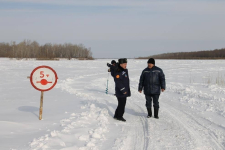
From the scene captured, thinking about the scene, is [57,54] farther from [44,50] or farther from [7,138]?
[7,138]

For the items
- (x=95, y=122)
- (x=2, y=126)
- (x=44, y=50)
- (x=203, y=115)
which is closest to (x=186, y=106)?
(x=203, y=115)

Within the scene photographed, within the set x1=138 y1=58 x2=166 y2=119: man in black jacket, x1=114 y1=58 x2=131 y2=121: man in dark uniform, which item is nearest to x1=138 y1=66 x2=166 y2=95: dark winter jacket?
x1=138 y1=58 x2=166 y2=119: man in black jacket

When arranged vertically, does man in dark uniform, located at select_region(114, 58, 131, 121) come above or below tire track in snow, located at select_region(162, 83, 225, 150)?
above

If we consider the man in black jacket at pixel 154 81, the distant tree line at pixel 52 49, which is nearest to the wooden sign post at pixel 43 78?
the man in black jacket at pixel 154 81

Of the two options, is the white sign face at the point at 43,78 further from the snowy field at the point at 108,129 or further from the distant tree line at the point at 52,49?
the distant tree line at the point at 52,49

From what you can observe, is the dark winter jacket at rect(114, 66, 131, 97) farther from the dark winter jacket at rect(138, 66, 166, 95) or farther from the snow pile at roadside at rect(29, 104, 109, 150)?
the snow pile at roadside at rect(29, 104, 109, 150)

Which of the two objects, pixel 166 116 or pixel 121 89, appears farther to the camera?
pixel 166 116

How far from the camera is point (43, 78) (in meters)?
5.78

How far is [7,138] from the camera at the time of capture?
4344 millimetres

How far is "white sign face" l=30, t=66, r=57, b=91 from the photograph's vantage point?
5711 millimetres

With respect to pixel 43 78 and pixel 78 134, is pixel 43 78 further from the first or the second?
pixel 78 134

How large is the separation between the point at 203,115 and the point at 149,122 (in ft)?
6.45

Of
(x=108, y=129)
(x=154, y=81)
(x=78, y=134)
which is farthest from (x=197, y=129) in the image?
(x=78, y=134)

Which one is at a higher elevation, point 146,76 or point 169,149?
point 146,76
